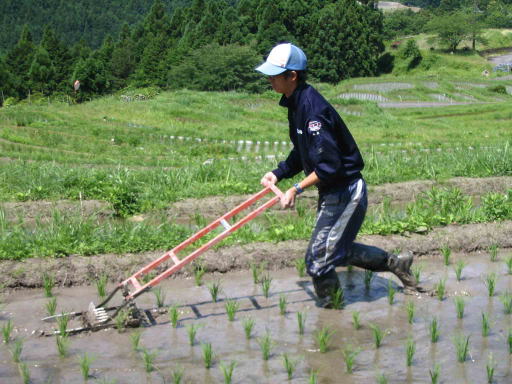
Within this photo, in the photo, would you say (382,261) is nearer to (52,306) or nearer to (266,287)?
(266,287)

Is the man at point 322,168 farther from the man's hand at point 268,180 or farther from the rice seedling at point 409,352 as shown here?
the rice seedling at point 409,352

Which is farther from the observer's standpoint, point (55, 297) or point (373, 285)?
point (373, 285)

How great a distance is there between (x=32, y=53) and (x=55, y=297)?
204 feet

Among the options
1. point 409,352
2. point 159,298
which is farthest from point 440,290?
point 159,298

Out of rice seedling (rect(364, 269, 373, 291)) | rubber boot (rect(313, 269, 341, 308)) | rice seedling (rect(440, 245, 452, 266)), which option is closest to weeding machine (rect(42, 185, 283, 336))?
rubber boot (rect(313, 269, 341, 308))

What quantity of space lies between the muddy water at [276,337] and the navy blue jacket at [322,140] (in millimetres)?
1058

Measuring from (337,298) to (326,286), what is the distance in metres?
0.14

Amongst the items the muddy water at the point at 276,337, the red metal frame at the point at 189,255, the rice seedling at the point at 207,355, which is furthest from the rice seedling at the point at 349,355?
the red metal frame at the point at 189,255

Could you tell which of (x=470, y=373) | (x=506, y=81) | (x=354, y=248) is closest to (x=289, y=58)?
(x=354, y=248)

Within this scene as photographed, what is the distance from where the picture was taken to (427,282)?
640cm

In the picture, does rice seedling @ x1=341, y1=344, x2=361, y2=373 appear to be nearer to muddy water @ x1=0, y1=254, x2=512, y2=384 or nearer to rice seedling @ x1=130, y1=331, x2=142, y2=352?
muddy water @ x1=0, y1=254, x2=512, y2=384

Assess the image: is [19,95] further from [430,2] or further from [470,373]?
[430,2]

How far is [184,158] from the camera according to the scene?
49.8ft

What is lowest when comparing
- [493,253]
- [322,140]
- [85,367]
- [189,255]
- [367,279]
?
[493,253]
